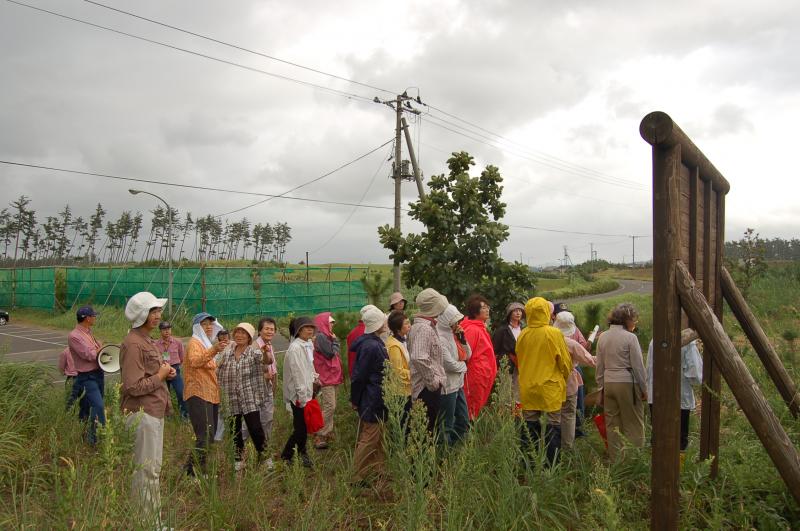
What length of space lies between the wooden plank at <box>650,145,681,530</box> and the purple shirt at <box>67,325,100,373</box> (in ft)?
17.4

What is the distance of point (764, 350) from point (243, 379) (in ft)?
13.4

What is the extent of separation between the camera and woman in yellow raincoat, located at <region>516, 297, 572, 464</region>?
453cm

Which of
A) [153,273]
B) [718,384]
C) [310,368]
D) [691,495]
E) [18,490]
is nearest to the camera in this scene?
[691,495]

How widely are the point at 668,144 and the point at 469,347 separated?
10.7 ft

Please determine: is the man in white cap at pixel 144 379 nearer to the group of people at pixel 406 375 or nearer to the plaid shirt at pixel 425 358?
the group of people at pixel 406 375

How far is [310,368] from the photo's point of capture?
5.40 meters

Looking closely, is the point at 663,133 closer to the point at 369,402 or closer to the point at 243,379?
the point at 369,402

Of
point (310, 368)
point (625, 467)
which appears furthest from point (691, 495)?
point (310, 368)

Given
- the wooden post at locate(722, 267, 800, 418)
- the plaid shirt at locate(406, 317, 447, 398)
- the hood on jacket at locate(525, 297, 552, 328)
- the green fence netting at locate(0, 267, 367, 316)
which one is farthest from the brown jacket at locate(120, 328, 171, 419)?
the green fence netting at locate(0, 267, 367, 316)

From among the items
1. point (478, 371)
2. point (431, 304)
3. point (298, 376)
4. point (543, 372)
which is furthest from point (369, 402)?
point (478, 371)

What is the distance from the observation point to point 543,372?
4562mm

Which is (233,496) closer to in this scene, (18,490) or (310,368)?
(310,368)

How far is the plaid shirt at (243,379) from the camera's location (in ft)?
16.1

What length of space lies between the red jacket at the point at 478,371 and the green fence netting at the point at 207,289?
1529cm
